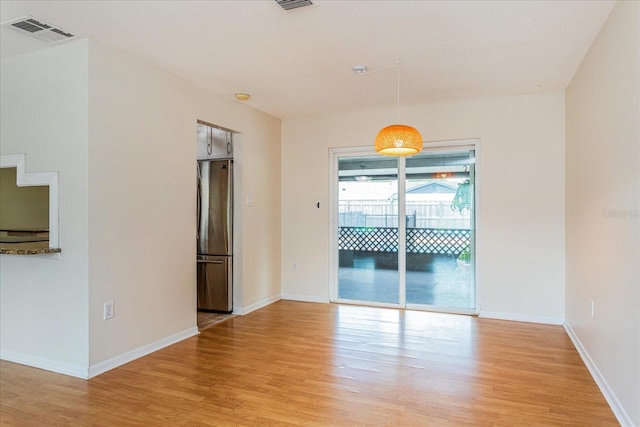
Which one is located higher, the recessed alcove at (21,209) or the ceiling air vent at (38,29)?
the ceiling air vent at (38,29)

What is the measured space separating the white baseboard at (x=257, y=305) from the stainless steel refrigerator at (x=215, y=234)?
0.14m

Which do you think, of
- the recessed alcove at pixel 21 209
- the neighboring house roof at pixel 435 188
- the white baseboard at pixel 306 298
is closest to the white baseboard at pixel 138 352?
the recessed alcove at pixel 21 209

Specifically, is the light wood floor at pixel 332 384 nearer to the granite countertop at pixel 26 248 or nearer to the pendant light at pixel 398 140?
the granite countertop at pixel 26 248

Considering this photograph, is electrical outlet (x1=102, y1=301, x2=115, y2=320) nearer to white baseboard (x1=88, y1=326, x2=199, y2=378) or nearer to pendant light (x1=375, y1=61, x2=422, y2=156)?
white baseboard (x1=88, y1=326, x2=199, y2=378)

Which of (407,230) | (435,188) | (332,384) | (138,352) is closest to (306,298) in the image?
(407,230)

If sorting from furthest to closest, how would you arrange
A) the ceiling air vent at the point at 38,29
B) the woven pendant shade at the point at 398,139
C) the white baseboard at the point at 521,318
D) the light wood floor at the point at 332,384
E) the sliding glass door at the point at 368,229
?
the sliding glass door at the point at 368,229, the white baseboard at the point at 521,318, the woven pendant shade at the point at 398,139, the ceiling air vent at the point at 38,29, the light wood floor at the point at 332,384

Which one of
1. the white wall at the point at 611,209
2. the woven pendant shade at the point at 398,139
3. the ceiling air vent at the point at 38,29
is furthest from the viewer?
the woven pendant shade at the point at 398,139

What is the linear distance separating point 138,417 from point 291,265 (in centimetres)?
330

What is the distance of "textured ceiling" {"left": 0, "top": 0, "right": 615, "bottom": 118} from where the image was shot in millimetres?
2523

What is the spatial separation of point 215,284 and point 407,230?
8.01 feet

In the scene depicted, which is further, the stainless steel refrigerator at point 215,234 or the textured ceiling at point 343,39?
the stainless steel refrigerator at point 215,234

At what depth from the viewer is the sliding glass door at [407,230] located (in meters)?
4.80

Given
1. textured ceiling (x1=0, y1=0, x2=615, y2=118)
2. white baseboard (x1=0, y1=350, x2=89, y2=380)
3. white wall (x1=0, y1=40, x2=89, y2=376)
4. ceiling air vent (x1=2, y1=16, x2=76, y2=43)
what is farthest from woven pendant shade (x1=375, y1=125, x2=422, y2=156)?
white baseboard (x1=0, y1=350, x2=89, y2=380)

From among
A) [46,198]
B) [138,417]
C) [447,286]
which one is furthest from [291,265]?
[138,417]
